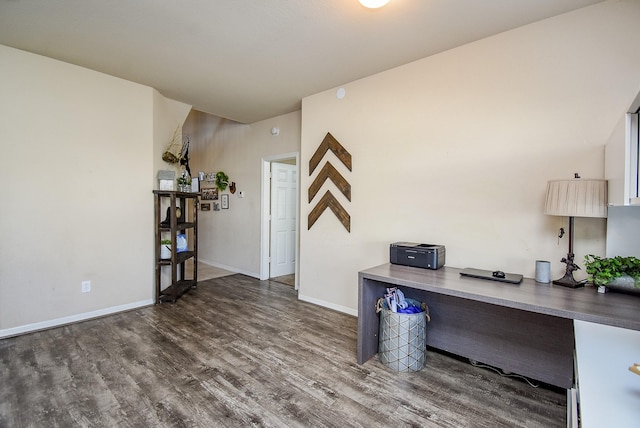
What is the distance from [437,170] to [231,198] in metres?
3.90

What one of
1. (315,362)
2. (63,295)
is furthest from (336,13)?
(63,295)

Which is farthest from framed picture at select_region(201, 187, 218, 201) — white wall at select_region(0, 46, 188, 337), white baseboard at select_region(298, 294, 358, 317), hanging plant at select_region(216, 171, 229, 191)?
white baseboard at select_region(298, 294, 358, 317)

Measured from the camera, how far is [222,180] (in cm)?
543

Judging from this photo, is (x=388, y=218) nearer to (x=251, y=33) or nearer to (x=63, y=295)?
(x=251, y=33)

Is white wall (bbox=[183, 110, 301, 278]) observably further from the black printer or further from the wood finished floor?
the black printer

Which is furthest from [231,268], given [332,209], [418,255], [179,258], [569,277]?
[569,277]

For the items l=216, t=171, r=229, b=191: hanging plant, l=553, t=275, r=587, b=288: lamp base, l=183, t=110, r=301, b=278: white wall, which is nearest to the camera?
l=553, t=275, r=587, b=288: lamp base

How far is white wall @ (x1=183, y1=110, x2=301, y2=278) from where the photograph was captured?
4.69m

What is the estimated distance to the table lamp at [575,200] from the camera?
1.73 m

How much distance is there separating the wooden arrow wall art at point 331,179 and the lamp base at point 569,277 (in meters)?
1.92

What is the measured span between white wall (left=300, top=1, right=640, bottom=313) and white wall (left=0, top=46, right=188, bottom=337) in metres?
2.44

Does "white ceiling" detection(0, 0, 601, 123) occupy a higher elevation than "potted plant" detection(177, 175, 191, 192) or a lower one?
higher

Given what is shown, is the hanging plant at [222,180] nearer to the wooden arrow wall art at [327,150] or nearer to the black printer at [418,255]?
the wooden arrow wall art at [327,150]

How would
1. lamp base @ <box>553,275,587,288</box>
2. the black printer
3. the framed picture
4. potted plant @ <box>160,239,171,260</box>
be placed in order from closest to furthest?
1. lamp base @ <box>553,275,587,288</box>
2. the black printer
3. potted plant @ <box>160,239,171,260</box>
4. the framed picture
